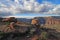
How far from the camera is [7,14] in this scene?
17.0ft

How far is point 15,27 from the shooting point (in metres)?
5.09

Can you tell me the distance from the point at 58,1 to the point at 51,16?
58 cm

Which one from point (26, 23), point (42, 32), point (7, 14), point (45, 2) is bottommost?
point (42, 32)

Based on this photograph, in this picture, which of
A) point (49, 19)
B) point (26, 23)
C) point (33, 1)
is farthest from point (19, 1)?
point (49, 19)

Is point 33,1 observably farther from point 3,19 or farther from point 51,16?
point 3,19

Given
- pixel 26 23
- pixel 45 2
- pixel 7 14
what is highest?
pixel 45 2

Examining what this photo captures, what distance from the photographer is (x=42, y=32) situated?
501 cm

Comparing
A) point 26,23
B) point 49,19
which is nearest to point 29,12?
point 26,23

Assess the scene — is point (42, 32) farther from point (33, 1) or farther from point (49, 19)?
point (33, 1)

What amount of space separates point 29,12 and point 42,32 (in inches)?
33.0

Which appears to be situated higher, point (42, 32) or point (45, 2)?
point (45, 2)

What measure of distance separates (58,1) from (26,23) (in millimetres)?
1361

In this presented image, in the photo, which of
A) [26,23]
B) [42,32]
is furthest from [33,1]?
[42,32]

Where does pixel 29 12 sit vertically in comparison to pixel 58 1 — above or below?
below
